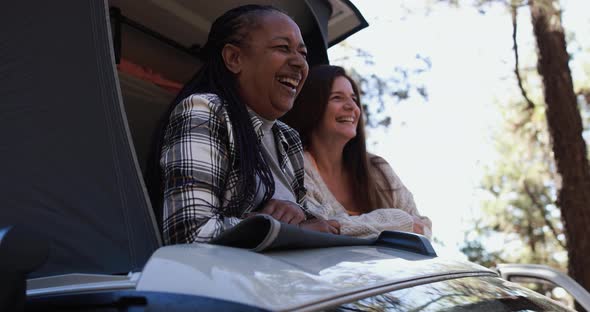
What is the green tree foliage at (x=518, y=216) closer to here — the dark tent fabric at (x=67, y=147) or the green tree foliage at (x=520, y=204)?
the green tree foliage at (x=520, y=204)

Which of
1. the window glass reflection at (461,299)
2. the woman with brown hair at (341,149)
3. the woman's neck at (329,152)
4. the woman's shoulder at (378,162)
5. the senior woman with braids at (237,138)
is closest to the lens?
the window glass reflection at (461,299)

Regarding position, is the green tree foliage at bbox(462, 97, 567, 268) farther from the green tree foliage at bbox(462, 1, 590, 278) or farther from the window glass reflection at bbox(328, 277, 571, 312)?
the window glass reflection at bbox(328, 277, 571, 312)

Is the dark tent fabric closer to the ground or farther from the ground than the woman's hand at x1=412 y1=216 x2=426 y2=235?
farther from the ground

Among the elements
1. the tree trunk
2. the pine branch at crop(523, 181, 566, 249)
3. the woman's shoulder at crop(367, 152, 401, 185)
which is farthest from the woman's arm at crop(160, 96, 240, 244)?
the pine branch at crop(523, 181, 566, 249)

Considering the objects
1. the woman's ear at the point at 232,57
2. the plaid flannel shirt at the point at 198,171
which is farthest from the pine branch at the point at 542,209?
the plaid flannel shirt at the point at 198,171

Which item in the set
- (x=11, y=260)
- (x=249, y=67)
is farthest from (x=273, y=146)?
(x=11, y=260)

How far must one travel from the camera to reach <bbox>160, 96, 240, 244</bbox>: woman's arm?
1728 mm

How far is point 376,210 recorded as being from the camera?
303cm

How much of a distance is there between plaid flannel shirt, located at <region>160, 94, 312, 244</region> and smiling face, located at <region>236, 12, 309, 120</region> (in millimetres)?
333

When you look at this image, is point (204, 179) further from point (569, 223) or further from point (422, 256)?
point (569, 223)

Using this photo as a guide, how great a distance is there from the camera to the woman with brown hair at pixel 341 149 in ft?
11.4

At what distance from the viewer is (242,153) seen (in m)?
2.06

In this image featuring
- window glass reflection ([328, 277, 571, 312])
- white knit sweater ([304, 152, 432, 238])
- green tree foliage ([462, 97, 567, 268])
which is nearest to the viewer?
window glass reflection ([328, 277, 571, 312])

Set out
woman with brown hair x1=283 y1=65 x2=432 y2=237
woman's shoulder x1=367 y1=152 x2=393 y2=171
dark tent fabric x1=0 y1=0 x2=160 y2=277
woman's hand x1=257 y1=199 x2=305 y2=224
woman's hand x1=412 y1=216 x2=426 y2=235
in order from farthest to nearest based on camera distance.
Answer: woman's shoulder x1=367 y1=152 x2=393 y2=171 < woman with brown hair x1=283 y1=65 x2=432 y2=237 < woman's hand x1=412 y1=216 x2=426 y2=235 < woman's hand x1=257 y1=199 x2=305 y2=224 < dark tent fabric x1=0 y1=0 x2=160 y2=277
